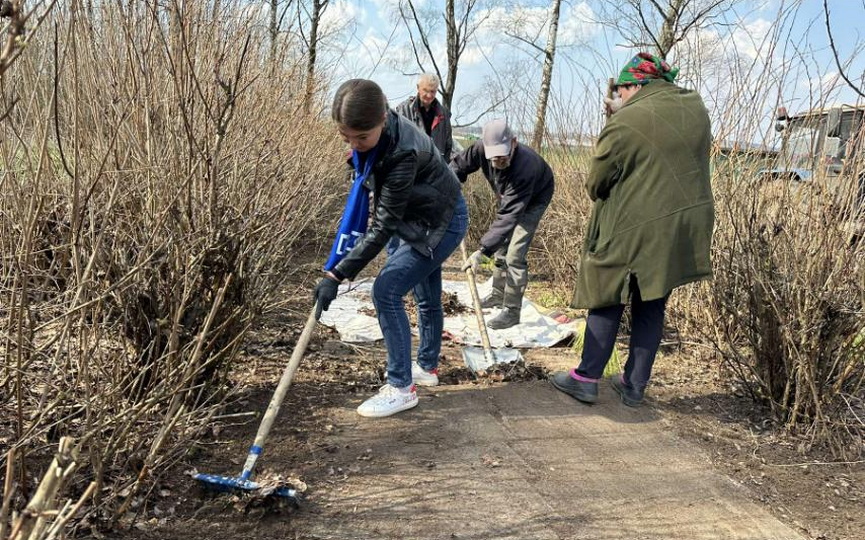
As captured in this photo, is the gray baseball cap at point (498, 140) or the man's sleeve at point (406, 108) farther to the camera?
the man's sleeve at point (406, 108)

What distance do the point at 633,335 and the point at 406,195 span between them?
1.46 meters

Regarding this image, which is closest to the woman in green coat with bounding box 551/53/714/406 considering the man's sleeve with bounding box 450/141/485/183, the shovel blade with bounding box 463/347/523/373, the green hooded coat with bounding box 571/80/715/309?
the green hooded coat with bounding box 571/80/715/309

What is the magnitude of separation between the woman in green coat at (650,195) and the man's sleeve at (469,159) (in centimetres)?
195

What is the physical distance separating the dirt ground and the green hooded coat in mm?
831

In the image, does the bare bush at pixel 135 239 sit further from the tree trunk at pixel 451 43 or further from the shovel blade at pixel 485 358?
the tree trunk at pixel 451 43

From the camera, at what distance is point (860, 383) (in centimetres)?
300

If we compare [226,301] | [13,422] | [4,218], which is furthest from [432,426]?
[4,218]

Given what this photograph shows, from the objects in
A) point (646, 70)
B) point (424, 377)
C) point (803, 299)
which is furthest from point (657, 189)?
point (424, 377)

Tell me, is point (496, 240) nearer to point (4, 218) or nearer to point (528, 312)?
point (528, 312)

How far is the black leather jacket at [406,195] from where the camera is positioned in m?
2.55

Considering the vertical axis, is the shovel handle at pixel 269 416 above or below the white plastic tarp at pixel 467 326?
above

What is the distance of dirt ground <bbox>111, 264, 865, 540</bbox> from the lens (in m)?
2.19

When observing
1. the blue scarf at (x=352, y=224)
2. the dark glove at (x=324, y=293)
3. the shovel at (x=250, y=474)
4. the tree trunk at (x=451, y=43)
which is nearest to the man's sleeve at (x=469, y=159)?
the blue scarf at (x=352, y=224)

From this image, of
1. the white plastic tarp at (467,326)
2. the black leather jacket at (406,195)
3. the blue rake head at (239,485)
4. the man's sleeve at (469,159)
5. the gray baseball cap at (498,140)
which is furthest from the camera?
the man's sleeve at (469,159)
